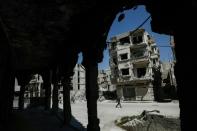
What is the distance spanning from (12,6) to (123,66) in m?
37.3

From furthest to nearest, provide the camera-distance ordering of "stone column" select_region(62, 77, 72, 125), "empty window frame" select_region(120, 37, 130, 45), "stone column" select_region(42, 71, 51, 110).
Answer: "empty window frame" select_region(120, 37, 130, 45) → "stone column" select_region(42, 71, 51, 110) → "stone column" select_region(62, 77, 72, 125)

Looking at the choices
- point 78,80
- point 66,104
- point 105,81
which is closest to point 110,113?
point 66,104

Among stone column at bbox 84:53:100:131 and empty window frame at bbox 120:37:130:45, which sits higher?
empty window frame at bbox 120:37:130:45

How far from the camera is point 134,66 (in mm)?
41688

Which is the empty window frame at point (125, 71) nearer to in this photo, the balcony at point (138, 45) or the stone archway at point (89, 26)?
the balcony at point (138, 45)

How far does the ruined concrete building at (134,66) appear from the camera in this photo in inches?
1554

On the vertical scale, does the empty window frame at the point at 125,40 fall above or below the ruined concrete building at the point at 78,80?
above

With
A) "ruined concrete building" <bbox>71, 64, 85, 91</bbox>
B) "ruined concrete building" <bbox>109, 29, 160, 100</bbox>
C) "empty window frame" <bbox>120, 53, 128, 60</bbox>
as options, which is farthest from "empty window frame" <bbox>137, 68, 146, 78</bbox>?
"ruined concrete building" <bbox>71, 64, 85, 91</bbox>

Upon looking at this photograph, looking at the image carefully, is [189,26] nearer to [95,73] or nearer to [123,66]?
[95,73]

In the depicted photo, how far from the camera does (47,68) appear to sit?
17.0 meters

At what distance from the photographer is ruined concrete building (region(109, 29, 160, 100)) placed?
3947cm

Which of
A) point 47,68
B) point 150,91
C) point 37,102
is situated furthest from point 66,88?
point 150,91

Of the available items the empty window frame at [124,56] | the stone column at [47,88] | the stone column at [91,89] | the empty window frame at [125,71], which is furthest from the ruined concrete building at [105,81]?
the stone column at [91,89]

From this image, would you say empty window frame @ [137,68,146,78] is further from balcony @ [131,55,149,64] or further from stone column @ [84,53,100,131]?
stone column @ [84,53,100,131]
